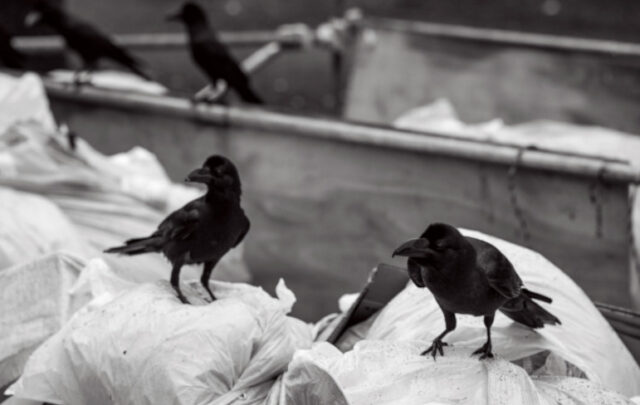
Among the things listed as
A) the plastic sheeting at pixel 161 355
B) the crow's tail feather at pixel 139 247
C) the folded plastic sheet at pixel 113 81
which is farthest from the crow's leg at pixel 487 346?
the folded plastic sheet at pixel 113 81

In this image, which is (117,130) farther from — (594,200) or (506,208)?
(594,200)

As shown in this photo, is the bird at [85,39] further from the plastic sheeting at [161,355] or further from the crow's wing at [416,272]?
the crow's wing at [416,272]

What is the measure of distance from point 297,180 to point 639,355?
200cm

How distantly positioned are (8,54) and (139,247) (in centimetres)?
301

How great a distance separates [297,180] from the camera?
4.11m

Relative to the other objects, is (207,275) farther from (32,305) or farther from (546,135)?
(546,135)

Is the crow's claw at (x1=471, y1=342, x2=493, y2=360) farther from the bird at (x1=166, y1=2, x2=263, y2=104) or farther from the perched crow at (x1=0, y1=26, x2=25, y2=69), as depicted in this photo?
the perched crow at (x1=0, y1=26, x2=25, y2=69)

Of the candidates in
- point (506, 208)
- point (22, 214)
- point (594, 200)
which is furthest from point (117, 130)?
point (594, 200)

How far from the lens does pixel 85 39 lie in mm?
5008

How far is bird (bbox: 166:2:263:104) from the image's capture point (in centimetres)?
465

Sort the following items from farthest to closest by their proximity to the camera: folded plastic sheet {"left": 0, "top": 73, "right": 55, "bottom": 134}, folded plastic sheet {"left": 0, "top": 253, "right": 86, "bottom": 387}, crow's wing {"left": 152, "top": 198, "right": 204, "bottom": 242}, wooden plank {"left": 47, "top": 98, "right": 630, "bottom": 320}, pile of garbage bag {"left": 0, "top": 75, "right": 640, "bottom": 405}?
folded plastic sheet {"left": 0, "top": 73, "right": 55, "bottom": 134}, wooden plank {"left": 47, "top": 98, "right": 630, "bottom": 320}, folded plastic sheet {"left": 0, "top": 253, "right": 86, "bottom": 387}, crow's wing {"left": 152, "top": 198, "right": 204, "bottom": 242}, pile of garbage bag {"left": 0, "top": 75, "right": 640, "bottom": 405}

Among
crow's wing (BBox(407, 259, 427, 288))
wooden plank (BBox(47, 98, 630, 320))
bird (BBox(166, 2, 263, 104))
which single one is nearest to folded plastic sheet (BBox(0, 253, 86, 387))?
crow's wing (BBox(407, 259, 427, 288))

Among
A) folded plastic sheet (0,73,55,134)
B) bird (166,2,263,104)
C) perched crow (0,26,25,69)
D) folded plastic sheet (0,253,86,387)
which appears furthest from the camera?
perched crow (0,26,25,69)

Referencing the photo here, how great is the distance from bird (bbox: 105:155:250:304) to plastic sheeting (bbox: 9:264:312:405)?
15 centimetres
